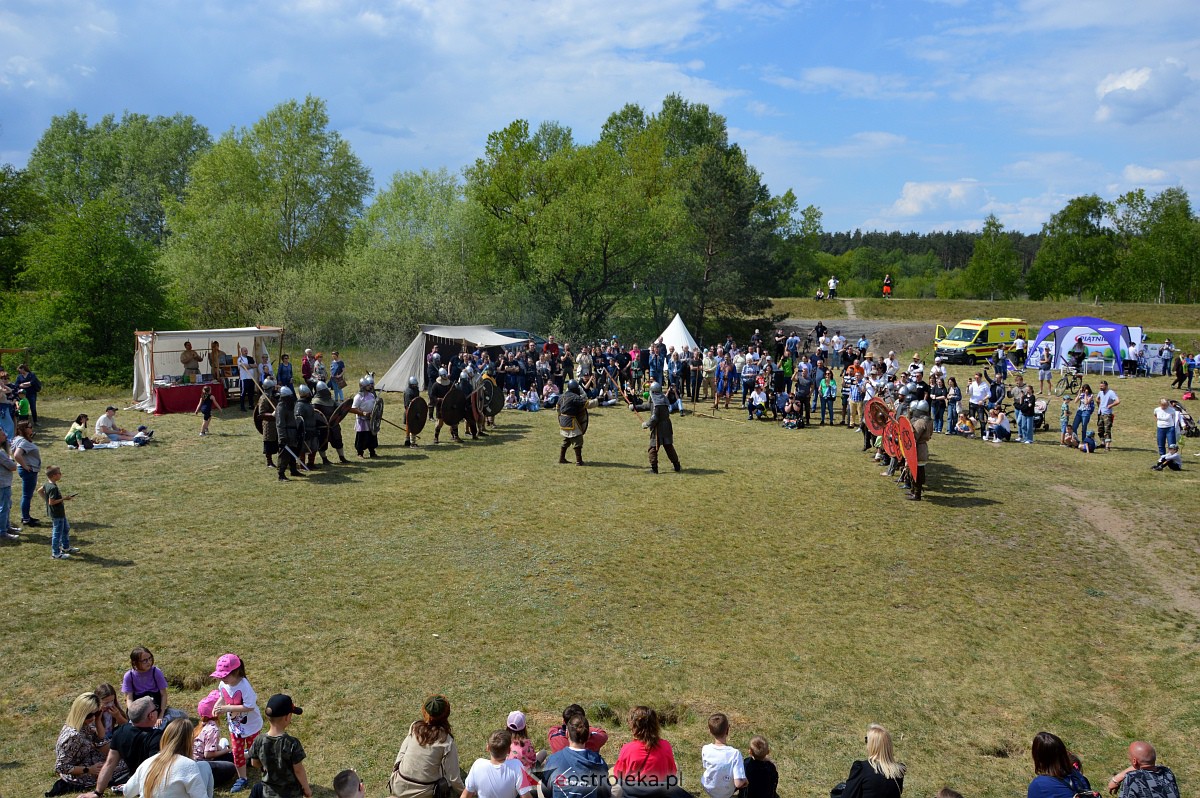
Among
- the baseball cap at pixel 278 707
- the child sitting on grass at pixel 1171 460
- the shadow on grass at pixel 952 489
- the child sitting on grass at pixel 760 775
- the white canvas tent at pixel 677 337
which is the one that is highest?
the white canvas tent at pixel 677 337

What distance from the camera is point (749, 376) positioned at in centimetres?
2366

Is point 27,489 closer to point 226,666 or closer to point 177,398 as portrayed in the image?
point 226,666

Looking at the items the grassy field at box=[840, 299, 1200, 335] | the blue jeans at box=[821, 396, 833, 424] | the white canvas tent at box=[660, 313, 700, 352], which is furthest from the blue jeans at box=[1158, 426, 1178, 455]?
the grassy field at box=[840, 299, 1200, 335]

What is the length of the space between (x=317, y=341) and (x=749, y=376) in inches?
890

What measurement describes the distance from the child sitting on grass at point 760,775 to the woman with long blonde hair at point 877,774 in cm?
53

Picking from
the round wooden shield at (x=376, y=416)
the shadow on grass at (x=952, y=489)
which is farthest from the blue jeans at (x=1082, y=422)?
the round wooden shield at (x=376, y=416)

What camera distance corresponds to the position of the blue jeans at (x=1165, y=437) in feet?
55.9

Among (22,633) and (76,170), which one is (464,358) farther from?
(76,170)

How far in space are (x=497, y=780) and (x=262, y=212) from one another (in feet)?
143

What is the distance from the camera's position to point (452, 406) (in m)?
18.9

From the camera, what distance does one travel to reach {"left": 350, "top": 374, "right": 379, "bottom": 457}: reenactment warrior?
17000mm

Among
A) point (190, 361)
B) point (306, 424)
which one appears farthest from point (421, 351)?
point (306, 424)

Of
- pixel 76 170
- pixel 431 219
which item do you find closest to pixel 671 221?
pixel 431 219

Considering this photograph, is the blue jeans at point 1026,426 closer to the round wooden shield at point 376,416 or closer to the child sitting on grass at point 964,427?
the child sitting on grass at point 964,427
